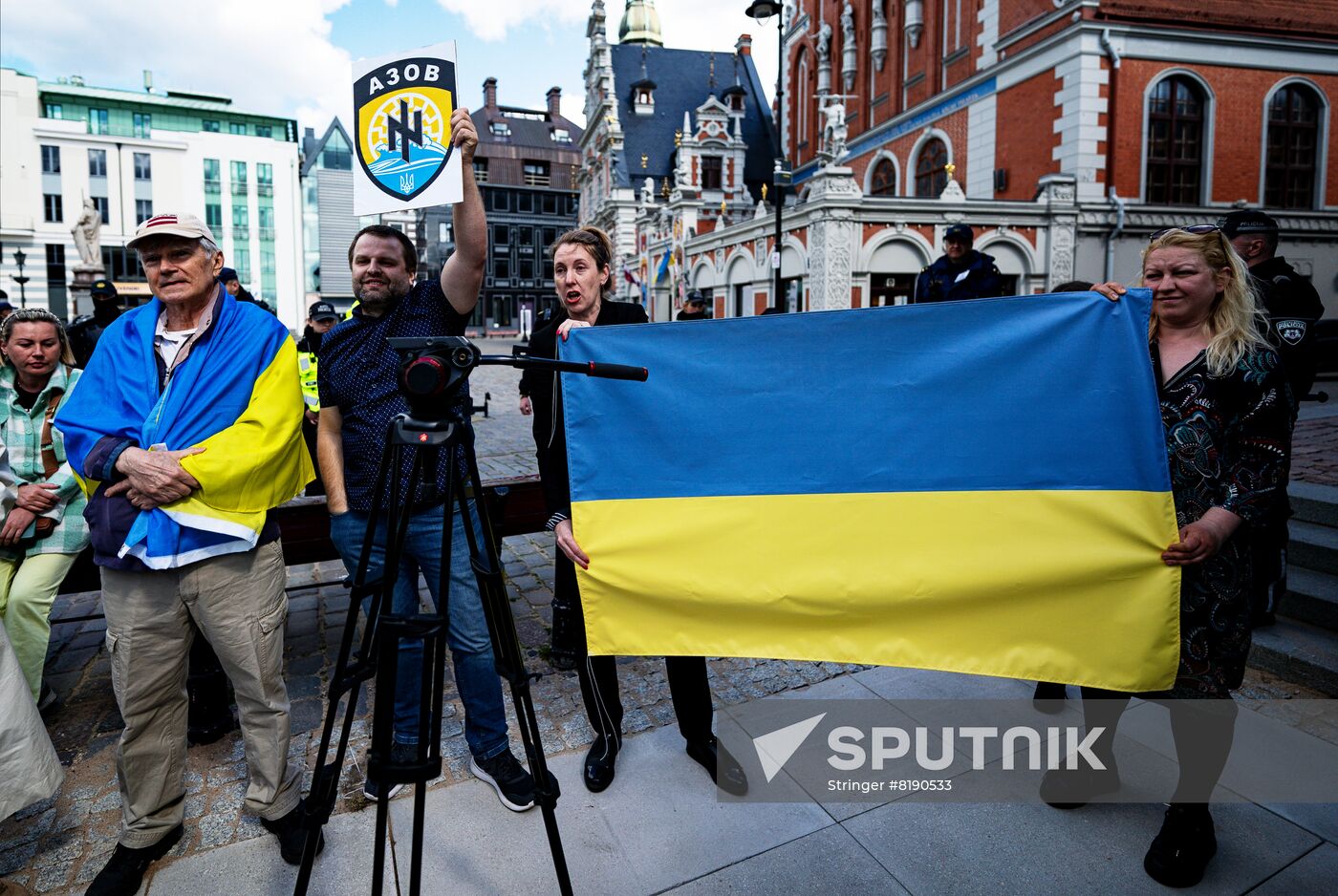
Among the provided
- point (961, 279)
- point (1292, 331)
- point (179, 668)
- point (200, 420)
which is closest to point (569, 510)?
point (200, 420)

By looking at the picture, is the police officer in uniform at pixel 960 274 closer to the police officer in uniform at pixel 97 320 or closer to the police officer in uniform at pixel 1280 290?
the police officer in uniform at pixel 1280 290

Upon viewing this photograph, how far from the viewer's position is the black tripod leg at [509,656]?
2186 millimetres

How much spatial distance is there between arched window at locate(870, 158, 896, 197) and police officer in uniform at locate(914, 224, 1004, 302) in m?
26.2

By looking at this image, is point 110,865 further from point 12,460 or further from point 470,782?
point 12,460

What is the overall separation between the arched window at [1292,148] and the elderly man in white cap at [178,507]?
30151mm

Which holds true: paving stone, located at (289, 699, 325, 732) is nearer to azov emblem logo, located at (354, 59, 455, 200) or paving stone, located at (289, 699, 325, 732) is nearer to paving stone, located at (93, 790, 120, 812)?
paving stone, located at (93, 790, 120, 812)

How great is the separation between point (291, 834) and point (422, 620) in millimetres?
1400

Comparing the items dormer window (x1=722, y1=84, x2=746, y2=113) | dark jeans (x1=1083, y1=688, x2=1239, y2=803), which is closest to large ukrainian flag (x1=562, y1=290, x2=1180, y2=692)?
dark jeans (x1=1083, y1=688, x2=1239, y2=803)

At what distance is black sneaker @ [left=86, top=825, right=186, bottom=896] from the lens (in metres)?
2.61

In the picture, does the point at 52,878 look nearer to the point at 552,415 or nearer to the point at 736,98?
the point at 552,415

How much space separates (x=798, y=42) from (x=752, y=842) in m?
44.2

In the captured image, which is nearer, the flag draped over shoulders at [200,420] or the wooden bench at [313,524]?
the flag draped over shoulders at [200,420]

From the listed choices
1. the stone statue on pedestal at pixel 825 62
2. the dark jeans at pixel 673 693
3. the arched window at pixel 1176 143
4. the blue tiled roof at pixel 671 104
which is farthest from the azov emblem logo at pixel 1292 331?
the blue tiled roof at pixel 671 104

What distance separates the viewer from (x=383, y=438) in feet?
9.96
